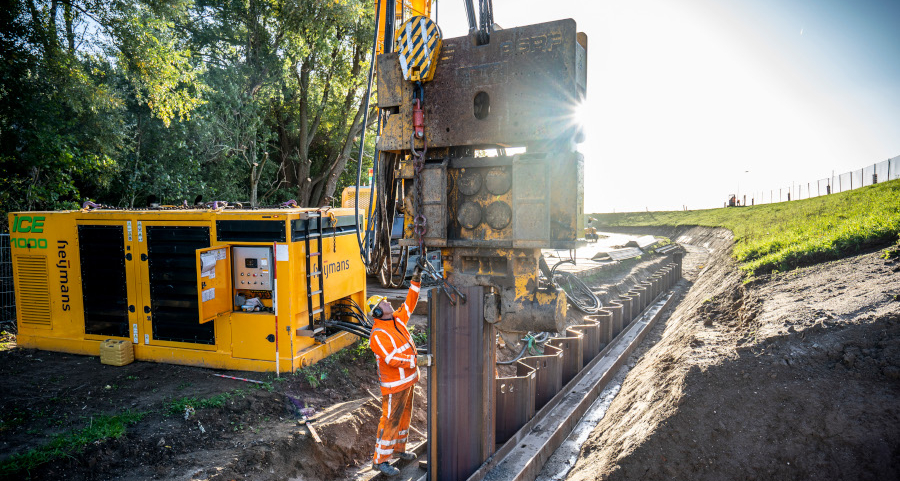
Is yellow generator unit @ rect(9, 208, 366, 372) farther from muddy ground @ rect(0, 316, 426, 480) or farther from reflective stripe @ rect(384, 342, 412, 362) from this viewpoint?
reflective stripe @ rect(384, 342, 412, 362)

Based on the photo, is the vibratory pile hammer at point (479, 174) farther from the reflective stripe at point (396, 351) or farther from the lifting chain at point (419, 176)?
the reflective stripe at point (396, 351)

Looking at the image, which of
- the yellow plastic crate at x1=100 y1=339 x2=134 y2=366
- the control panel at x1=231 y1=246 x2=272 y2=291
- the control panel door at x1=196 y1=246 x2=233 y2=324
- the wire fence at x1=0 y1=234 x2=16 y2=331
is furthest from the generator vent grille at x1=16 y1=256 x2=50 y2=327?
the control panel at x1=231 y1=246 x2=272 y2=291

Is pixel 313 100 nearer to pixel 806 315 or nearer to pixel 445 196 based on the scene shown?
pixel 445 196

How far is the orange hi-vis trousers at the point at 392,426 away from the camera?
17.4 feet

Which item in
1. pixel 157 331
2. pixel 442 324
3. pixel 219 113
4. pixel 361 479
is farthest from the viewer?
pixel 219 113

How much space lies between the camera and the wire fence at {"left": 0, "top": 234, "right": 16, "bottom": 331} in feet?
29.3

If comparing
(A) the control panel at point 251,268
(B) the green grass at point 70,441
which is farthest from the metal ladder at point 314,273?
(B) the green grass at point 70,441

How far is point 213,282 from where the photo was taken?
624cm

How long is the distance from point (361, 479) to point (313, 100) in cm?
1863

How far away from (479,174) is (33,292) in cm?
779

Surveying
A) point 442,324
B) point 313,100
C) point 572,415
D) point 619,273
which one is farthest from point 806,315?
point 313,100

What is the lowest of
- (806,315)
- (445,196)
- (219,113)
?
(806,315)

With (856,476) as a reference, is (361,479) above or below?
below

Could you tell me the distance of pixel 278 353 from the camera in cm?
646
